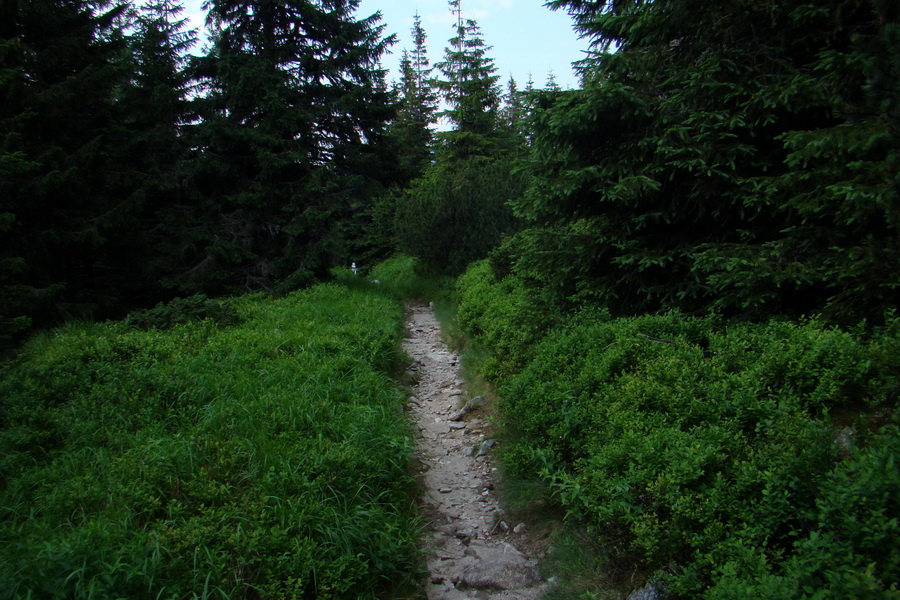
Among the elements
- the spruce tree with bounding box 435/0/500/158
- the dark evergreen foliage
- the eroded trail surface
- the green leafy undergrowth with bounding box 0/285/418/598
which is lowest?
the eroded trail surface

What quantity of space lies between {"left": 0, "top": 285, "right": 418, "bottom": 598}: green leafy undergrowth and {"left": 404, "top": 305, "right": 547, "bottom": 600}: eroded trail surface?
0.36 meters

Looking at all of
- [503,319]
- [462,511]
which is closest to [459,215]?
[503,319]

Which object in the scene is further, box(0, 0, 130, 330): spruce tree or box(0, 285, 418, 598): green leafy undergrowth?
box(0, 0, 130, 330): spruce tree

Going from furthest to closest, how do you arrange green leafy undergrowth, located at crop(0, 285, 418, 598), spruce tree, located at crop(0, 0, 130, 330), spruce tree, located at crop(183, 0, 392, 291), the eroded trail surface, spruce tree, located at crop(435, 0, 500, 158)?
spruce tree, located at crop(435, 0, 500, 158) < spruce tree, located at crop(183, 0, 392, 291) < spruce tree, located at crop(0, 0, 130, 330) < the eroded trail surface < green leafy undergrowth, located at crop(0, 285, 418, 598)

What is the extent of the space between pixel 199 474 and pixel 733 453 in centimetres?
383

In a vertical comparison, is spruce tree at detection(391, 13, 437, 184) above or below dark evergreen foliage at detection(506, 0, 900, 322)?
above

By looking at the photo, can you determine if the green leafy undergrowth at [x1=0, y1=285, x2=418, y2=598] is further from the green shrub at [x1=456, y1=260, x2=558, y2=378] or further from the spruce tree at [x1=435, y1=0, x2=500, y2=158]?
the spruce tree at [x1=435, y1=0, x2=500, y2=158]

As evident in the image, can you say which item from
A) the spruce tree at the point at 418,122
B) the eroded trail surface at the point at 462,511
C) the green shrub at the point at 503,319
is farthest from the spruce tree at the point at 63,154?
the spruce tree at the point at 418,122

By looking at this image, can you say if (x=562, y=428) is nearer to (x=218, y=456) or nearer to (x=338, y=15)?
(x=218, y=456)

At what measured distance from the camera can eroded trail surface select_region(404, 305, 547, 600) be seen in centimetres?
367

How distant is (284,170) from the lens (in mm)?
14516

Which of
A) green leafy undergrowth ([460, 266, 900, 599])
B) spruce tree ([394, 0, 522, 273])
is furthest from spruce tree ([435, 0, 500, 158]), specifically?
green leafy undergrowth ([460, 266, 900, 599])

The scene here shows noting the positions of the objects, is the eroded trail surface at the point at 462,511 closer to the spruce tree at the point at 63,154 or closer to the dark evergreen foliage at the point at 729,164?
the dark evergreen foliage at the point at 729,164

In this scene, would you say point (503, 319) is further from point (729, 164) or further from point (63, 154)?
point (63, 154)
